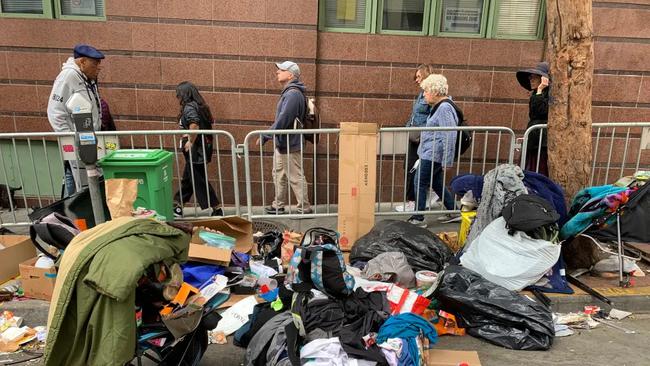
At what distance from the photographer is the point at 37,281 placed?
396cm

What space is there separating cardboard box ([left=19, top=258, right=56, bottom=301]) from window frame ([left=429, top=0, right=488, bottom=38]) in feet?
19.3

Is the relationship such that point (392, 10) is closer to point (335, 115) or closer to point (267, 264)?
point (335, 115)

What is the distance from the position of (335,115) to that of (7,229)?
451 centimetres

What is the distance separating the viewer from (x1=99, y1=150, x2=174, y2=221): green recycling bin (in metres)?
4.53

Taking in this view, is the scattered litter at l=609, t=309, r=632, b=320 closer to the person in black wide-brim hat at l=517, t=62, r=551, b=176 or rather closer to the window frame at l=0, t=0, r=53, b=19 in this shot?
the person in black wide-brim hat at l=517, t=62, r=551, b=176

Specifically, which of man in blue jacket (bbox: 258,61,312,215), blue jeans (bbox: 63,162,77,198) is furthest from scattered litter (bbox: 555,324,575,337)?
blue jeans (bbox: 63,162,77,198)

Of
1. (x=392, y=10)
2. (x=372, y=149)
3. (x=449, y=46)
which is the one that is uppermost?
(x=392, y=10)

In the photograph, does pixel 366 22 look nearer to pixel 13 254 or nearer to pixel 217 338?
pixel 217 338

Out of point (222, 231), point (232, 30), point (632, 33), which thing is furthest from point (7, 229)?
point (632, 33)

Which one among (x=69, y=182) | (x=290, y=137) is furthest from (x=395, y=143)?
(x=69, y=182)

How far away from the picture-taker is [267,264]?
4594 mm

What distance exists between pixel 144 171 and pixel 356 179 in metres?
2.24

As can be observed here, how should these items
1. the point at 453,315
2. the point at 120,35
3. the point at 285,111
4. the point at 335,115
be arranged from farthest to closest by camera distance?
the point at 335,115, the point at 120,35, the point at 285,111, the point at 453,315

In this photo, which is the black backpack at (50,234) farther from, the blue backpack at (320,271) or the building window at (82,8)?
the building window at (82,8)
